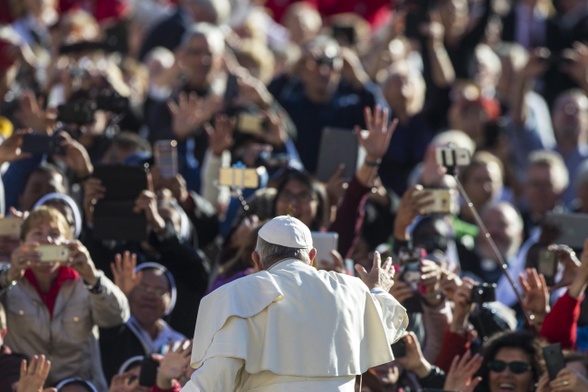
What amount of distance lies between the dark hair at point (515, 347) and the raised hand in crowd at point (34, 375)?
7.63 ft

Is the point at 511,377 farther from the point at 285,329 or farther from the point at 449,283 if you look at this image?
the point at 285,329

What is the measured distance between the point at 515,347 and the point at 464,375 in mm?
374

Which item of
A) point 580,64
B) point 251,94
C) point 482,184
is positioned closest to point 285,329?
point 251,94

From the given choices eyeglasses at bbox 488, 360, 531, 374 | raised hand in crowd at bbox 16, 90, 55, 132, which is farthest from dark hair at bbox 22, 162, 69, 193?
eyeglasses at bbox 488, 360, 531, 374

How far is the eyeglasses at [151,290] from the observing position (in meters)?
9.75

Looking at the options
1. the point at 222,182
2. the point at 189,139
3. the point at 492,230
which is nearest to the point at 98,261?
the point at 222,182

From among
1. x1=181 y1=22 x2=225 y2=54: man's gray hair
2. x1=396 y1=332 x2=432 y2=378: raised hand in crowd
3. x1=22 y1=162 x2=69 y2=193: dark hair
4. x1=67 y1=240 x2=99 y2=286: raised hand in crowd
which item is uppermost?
x1=181 y1=22 x2=225 y2=54: man's gray hair

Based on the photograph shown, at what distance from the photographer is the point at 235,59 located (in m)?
14.2

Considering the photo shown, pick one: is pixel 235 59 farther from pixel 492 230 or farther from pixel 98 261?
pixel 98 261

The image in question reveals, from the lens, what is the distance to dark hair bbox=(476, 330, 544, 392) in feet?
29.5

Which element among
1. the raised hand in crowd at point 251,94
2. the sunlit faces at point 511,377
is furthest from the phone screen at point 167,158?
the sunlit faces at point 511,377

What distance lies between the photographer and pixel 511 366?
8.97m

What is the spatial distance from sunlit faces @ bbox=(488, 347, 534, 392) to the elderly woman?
80.2 inches

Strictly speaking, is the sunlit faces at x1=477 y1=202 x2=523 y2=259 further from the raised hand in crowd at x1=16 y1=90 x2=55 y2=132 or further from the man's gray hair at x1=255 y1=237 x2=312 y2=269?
the man's gray hair at x1=255 y1=237 x2=312 y2=269
